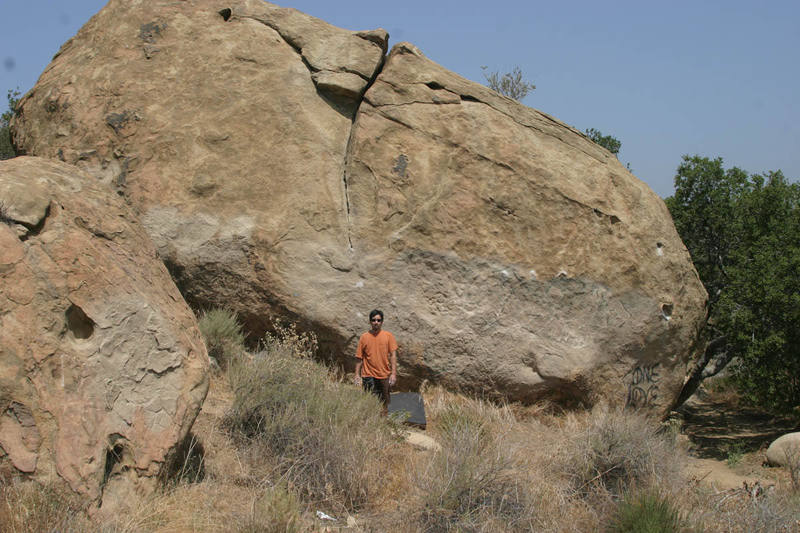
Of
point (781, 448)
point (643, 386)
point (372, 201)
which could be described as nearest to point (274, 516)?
point (372, 201)

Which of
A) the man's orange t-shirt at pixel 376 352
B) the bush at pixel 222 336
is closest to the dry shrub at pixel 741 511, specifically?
the man's orange t-shirt at pixel 376 352

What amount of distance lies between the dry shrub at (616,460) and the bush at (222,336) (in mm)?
3104

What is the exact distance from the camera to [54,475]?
3.69 metres

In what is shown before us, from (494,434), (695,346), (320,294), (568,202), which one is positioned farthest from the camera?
(695,346)

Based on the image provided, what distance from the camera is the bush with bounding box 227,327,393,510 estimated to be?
15.4ft

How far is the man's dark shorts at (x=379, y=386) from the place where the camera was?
20.6 ft

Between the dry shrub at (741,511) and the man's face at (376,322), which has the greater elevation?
the man's face at (376,322)

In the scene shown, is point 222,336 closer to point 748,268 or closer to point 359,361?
point 359,361

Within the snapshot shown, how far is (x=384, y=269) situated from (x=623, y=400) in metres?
2.86

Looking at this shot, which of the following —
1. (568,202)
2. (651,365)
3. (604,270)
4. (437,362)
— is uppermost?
(568,202)

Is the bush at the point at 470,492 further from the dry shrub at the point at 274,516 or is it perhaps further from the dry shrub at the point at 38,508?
the dry shrub at the point at 38,508

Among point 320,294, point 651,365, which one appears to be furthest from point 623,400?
point 320,294

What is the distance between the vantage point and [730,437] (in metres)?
11.0

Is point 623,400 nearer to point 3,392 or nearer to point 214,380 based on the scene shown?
point 214,380
